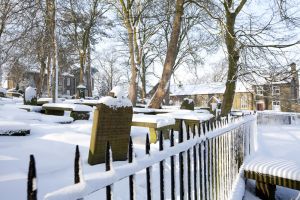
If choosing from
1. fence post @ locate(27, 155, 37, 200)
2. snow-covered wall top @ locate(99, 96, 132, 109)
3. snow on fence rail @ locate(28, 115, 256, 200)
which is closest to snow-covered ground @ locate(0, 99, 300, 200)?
snow on fence rail @ locate(28, 115, 256, 200)

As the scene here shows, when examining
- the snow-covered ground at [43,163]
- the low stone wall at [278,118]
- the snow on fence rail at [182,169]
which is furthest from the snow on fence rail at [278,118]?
the snow-covered ground at [43,163]

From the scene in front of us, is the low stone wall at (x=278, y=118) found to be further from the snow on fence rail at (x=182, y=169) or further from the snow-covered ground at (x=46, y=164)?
the snow on fence rail at (x=182, y=169)

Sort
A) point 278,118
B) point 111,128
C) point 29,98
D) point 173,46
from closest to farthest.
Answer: point 111,128 < point 173,46 < point 29,98 < point 278,118

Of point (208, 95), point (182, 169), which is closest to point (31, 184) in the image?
point (182, 169)

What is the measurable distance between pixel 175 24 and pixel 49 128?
726 cm

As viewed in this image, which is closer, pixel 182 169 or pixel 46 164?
pixel 182 169

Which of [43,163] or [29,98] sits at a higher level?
[29,98]

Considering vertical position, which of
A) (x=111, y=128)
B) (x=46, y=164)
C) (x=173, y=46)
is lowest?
(x=46, y=164)

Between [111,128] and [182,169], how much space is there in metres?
3.68

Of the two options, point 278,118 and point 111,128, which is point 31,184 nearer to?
point 111,128

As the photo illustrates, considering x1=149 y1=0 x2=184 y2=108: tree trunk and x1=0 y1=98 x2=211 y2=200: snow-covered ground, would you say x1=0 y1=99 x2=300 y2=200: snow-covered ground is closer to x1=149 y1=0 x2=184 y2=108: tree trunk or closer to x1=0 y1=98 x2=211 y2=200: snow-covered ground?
x1=0 y1=98 x2=211 y2=200: snow-covered ground

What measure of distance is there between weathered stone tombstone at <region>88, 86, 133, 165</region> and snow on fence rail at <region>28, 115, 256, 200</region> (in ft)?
3.53

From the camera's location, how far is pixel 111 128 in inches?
228

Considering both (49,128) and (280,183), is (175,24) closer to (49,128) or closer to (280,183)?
(49,128)
